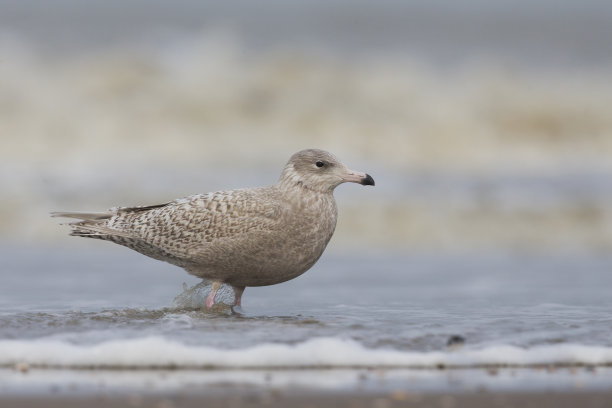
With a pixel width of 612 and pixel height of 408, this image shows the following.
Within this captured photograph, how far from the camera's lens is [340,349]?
5.67 meters

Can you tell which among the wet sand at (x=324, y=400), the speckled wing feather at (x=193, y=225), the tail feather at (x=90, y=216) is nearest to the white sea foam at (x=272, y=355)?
the wet sand at (x=324, y=400)

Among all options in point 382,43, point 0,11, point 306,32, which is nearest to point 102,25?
point 0,11

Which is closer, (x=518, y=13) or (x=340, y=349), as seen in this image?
(x=340, y=349)

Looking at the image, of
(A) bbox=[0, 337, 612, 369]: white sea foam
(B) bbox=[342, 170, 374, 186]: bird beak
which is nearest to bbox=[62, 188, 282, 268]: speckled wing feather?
(B) bbox=[342, 170, 374, 186]: bird beak

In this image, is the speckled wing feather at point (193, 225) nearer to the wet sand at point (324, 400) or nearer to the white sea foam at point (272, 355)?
the white sea foam at point (272, 355)

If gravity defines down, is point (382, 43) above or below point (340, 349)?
above

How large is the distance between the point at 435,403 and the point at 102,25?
79.4 ft

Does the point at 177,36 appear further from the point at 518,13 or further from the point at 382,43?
the point at 518,13

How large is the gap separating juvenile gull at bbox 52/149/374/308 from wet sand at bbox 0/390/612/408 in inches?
94.3

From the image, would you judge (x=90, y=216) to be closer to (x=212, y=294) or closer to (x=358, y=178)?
(x=212, y=294)

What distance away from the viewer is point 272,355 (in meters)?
5.58

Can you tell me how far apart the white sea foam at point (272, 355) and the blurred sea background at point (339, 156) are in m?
0.02

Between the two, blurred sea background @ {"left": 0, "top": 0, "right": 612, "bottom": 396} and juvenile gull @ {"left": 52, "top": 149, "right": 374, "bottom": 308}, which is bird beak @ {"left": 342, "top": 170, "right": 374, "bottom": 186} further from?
blurred sea background @ {"left": 0, "top": 0, "right": 612, "bottom": 396}

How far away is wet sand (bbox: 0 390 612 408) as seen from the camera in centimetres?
461
